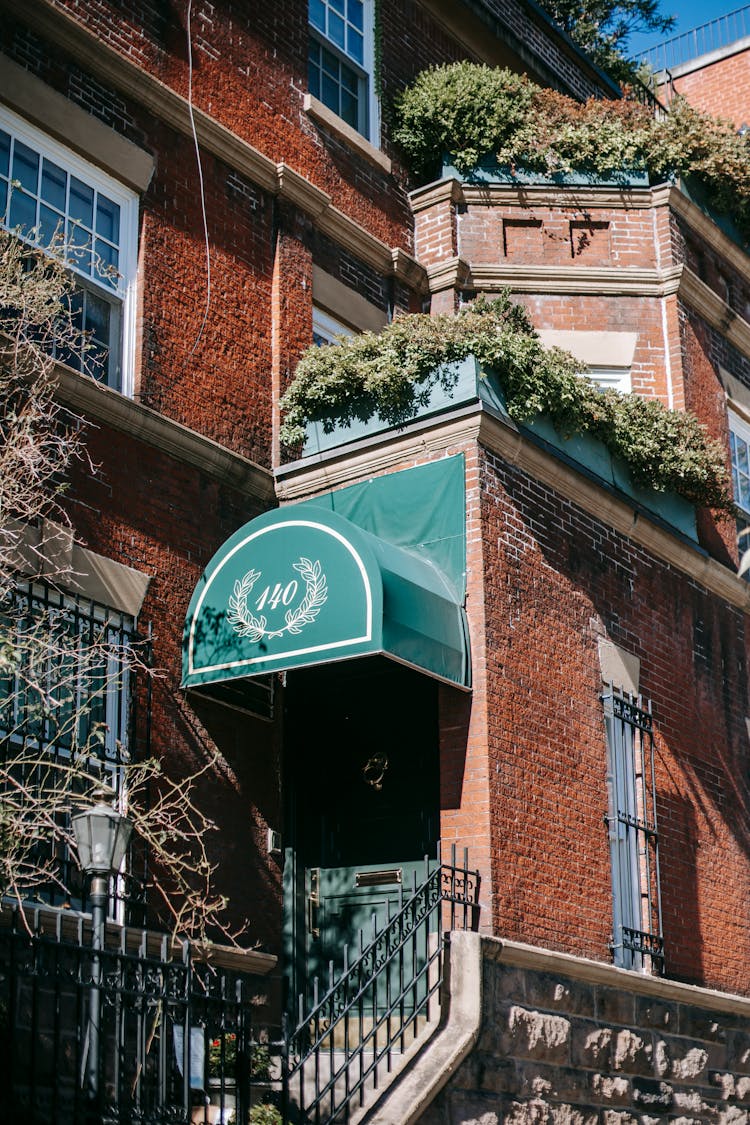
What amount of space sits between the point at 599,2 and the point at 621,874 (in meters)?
16.0

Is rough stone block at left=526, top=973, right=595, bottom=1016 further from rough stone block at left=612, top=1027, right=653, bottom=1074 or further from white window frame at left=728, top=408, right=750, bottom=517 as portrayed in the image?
white window frame at left=728, top=408, right=750, bottom=517

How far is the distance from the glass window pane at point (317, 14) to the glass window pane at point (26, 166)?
483cm

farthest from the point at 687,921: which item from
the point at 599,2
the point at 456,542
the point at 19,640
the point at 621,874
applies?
the point at 599,2

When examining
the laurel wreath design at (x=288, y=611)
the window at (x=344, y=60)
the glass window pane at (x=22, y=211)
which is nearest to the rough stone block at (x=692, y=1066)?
the laurel wreath design at (x=288, y=611)

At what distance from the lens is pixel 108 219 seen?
39.0 ft

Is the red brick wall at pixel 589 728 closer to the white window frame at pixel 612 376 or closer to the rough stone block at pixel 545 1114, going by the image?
the rough stone block at pixel 545 1114

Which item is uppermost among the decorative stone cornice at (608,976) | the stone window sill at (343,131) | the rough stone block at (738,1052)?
the stone window sill at (343,131)

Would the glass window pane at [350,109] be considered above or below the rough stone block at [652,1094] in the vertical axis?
above

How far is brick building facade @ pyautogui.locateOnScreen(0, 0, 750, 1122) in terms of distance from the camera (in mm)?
10883

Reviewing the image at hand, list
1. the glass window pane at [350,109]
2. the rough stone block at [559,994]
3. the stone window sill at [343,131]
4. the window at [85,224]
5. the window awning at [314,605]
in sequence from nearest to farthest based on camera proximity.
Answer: the window awning at [314,605] → the rough stone block at [559,994] → the window at [85,224] → the stone window sill at [343,131] → the glass window pane at [350,109]

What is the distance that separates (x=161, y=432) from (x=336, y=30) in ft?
19.8

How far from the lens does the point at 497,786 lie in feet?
35.0

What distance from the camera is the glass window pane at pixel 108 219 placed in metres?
11.8

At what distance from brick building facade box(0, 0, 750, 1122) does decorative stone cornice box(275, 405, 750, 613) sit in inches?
0.9
